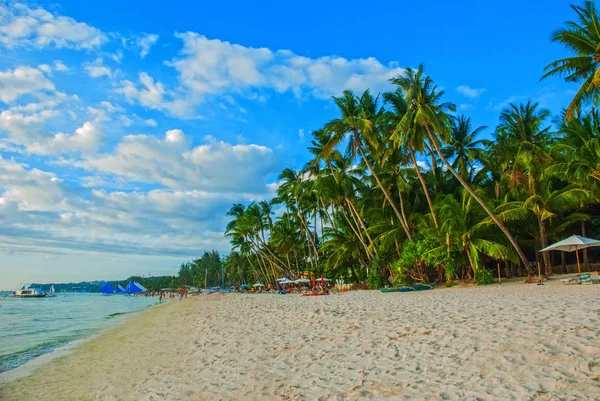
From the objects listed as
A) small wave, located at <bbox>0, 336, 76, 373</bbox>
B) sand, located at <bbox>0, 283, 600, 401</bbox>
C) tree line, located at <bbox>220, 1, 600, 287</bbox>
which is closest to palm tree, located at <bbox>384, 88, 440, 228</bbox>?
tree line, located at <bbox>220, 1, 600, 287</bbox>

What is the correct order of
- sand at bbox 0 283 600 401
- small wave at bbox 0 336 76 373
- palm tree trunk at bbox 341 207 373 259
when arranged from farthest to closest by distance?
1. palm tree trunk at bbox 341 207 373 259
2. small wave at bbox 0 336 76 373
3. sand at bbox 0 283 600 401

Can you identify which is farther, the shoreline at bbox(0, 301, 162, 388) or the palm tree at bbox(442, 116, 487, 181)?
the palm tree at bbox(442, 116, 487, 181)

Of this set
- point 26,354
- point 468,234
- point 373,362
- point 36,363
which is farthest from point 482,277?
point 26,354

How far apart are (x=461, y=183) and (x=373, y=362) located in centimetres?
1718

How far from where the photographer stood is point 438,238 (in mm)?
20625

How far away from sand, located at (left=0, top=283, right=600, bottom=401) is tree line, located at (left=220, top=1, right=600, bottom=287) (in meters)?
11.1

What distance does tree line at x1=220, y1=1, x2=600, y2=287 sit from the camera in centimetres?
1830

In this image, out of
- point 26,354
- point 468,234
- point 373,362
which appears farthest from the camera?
point 468,234

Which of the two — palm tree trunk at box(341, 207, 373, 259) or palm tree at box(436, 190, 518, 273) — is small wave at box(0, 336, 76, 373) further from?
palm tree trunk at box(341, 207, 373, 259)

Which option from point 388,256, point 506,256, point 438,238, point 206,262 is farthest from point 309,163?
point 206,262

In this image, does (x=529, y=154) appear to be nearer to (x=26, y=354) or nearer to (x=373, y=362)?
(x=373, y=362)

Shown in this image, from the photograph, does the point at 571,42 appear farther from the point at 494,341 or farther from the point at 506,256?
the point at 494,341

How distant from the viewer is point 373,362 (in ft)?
19.0

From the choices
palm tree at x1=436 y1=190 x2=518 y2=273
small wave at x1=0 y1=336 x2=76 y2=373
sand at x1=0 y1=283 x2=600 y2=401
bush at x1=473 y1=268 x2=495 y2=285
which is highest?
palm tree at x1=436 y1=190 x2=518 y2=273
